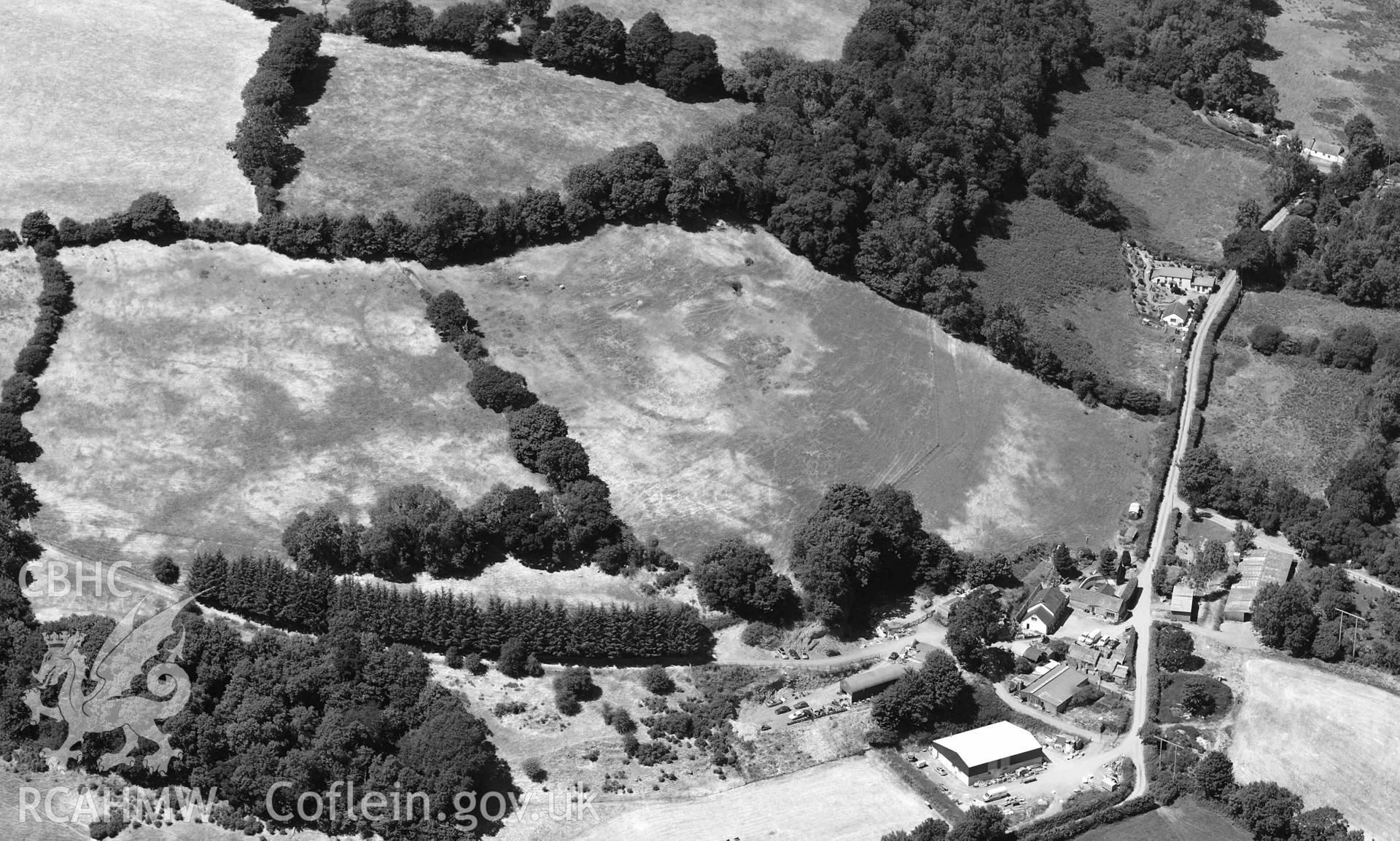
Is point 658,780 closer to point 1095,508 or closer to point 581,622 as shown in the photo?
point 581,622

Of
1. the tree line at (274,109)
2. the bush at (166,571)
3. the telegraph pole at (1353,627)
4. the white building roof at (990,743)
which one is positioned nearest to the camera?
the white building roof at (990,743)

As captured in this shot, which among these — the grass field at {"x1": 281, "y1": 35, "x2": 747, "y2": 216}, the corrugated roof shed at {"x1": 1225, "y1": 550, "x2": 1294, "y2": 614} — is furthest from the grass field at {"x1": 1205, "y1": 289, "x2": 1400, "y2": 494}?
the grass field at {"x1": 281, "y1": 35, "x2": 747, "y2": 216}

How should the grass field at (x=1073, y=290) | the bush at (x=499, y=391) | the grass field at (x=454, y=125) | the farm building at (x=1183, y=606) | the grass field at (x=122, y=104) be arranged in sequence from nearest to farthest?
the farm building at (x=1183, y=606)
the bush at (x=499, y=391)
the grass field at (x=122, y=104)
the grass field at (x=454, y=125)
the grass field at (x=1073, y=290)

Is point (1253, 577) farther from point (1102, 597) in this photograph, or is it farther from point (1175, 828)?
point (1175, 828)

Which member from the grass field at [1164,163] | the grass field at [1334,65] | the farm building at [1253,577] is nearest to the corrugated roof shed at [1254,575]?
the farm building at [1253,577]

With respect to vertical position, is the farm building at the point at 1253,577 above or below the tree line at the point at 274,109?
below

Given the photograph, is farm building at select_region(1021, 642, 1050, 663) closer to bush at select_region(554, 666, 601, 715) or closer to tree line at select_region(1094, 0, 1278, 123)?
bush at select_region(554, 666, 601, 715)

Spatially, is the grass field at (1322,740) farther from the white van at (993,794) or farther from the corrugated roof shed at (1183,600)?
the white van at (993,794)

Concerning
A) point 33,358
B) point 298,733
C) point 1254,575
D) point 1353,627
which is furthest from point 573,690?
point 1353,627
